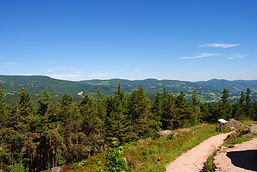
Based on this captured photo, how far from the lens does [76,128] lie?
44969mm

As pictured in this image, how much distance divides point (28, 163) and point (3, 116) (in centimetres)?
1424

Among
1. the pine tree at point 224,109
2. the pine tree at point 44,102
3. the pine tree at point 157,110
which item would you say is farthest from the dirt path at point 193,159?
the pine tree at point 224,109

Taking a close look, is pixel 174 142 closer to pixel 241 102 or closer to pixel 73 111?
pixel 73 111

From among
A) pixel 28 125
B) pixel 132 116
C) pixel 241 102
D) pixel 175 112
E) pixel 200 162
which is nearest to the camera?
pixel 200 162

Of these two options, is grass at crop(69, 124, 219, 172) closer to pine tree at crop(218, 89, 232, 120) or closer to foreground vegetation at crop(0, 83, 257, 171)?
foreground vegetation at crop(0, 83, 257, 171)

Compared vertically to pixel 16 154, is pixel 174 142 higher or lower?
higher

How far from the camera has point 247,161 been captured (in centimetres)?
1492

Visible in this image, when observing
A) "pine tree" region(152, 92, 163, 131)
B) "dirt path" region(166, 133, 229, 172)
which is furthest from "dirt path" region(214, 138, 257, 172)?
"pine tree" region(152, 92, 163, 131)

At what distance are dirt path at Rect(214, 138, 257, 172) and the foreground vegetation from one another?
491 cm

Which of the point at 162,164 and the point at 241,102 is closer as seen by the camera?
the point at 162,164

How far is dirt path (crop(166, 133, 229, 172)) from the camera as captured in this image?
15870 mm

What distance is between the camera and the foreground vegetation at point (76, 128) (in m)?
29.5

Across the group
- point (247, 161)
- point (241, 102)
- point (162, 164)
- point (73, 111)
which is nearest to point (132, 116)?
point (73, 111)

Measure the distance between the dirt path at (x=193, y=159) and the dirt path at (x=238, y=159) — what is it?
1502mm
